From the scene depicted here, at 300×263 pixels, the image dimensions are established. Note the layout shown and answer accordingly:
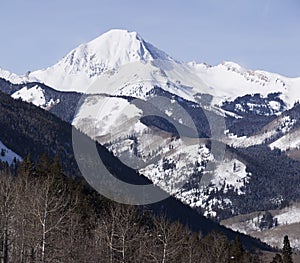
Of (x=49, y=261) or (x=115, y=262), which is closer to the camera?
(x=49, y=261)

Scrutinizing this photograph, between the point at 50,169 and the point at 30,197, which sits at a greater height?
the point at 50,169

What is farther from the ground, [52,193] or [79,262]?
[52,193]

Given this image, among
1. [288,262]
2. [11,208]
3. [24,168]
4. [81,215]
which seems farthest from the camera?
[288,262]

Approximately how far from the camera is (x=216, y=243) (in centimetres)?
13112

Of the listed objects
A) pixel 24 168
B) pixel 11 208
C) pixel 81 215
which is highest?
pixel 24 168

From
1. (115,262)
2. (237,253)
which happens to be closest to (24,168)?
(115,262)

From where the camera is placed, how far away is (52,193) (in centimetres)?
Result: 9356

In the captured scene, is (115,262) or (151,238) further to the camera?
(151,238)

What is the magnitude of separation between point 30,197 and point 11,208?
12.3 metres

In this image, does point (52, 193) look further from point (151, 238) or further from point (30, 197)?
point (151, 238)

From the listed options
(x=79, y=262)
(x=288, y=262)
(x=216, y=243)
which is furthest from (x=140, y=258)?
(x=288, y=262)

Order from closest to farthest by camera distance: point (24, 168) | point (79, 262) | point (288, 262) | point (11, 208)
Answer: point (11, 208) → point (79, 262) → point (24, 168) → point (288, 262)

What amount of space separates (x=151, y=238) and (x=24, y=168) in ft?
85.3

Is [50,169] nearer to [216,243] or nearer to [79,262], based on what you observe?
[216,243]
